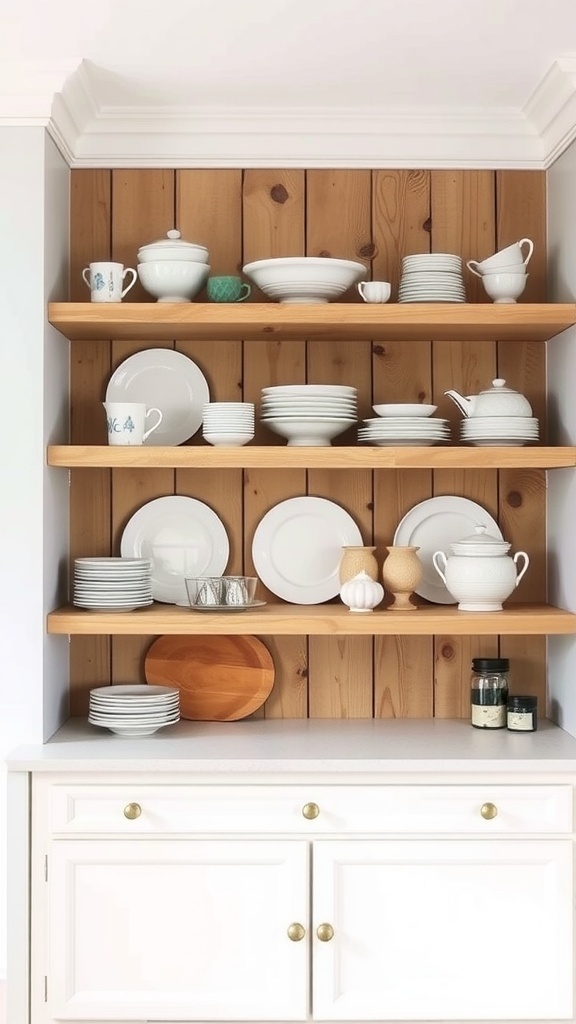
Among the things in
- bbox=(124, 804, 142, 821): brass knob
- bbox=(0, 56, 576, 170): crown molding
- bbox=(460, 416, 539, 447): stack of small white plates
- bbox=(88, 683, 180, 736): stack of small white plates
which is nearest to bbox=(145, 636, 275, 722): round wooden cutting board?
bbox=(88, 683, 180, 736): stack of small white plates

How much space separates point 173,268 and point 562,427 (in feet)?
3.53

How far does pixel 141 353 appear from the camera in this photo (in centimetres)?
304

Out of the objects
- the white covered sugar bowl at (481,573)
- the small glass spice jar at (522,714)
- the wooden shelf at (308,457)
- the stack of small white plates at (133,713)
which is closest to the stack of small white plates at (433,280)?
the wooden shelf at (308,457)

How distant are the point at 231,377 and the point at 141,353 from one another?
0.82 ft

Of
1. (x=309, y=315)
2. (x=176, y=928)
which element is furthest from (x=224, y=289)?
(x=176, y=928)

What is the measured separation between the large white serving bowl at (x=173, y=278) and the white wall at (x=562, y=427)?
3.01 feet

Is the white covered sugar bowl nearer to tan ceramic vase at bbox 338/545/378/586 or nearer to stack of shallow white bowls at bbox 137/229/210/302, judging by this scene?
tan ceramic vase at bbox 338/545/378/586

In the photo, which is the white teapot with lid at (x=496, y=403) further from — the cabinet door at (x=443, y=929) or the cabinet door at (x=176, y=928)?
the cabinet door at (x=176, y=928)

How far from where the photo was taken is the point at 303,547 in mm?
3029

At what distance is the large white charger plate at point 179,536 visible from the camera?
3.03m

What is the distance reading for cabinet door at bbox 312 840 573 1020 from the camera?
256cm

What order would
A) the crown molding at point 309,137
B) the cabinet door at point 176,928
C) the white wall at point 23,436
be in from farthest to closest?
the crown molding at point 309,137 < the white wall at point 23,436 < the cabinet door at point 176,928

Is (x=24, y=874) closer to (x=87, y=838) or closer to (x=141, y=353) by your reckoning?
(x=87, y=838)

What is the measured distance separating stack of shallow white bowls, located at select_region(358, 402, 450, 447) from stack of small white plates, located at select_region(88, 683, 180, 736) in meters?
0.83
